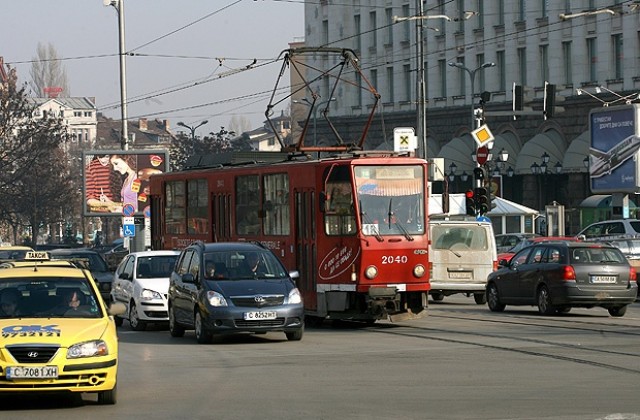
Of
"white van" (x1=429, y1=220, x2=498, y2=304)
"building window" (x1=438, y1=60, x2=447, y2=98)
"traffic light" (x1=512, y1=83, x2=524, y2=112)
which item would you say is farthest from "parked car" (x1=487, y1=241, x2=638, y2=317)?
"building window" (x1=438, y1=60, x2=447, y2=98)

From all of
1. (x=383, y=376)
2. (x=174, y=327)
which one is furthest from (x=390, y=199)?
(x=383, y=376)

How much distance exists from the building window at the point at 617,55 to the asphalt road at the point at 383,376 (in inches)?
1884

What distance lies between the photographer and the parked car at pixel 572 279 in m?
29.0

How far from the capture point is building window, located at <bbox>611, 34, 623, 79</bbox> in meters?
72.6

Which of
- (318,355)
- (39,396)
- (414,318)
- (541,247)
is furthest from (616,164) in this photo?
(39,396)

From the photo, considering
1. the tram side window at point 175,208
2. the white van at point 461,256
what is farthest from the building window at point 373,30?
the white van at point 461,256

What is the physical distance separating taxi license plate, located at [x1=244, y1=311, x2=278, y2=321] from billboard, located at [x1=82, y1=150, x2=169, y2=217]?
34.2 metres

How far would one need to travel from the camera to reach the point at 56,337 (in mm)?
14219

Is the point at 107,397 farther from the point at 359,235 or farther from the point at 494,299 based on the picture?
the point at 494,299

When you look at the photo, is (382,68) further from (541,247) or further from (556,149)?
(541,247)

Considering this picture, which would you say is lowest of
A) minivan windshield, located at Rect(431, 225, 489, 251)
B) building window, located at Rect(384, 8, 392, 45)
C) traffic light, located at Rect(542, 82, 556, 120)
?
minivan windshield, located at Rect(431, 225, 489, 251)

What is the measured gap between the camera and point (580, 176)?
74625mm

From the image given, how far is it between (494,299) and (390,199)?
673 centimetres

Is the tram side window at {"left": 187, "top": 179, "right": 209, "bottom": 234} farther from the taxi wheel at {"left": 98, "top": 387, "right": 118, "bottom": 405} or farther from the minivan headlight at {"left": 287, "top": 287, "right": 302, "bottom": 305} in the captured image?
the taxi wheel at {"left": 98, "top": 387, "right": 118, "bottom": 405}
